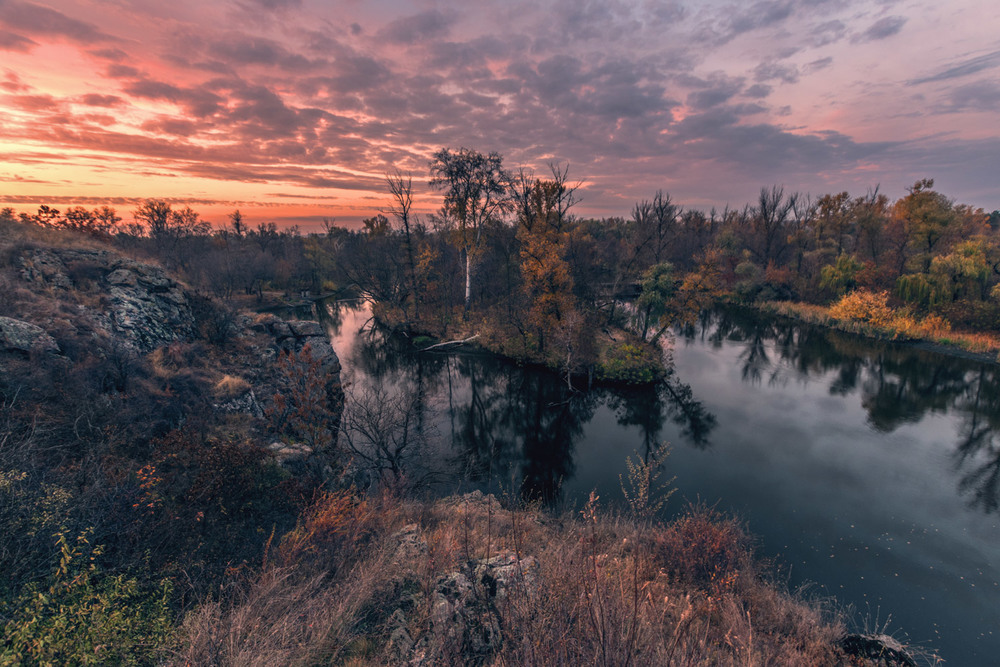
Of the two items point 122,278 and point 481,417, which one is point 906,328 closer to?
point 481,417

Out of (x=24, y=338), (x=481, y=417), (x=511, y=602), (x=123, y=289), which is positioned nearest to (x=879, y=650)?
(x=511, y=602)

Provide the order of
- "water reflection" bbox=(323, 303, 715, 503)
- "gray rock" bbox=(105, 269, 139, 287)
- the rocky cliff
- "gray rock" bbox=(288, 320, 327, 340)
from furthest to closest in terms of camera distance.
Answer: "gray rock" bbox=(288, 320, 327, 340) < "gray rock" bbox=(105, 269, 139, 287) < "water reflection" bbox=(323, 303, 715, 503) < the rocky cliff

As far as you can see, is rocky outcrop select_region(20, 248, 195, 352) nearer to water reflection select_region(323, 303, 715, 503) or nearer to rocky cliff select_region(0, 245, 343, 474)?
rocky cliff select_region(0, 245, 343, 474)

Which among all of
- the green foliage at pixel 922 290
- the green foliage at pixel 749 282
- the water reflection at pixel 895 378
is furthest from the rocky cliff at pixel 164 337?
the green foliage at pixel 749 282

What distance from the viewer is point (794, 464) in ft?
49.5

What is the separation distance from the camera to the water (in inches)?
399

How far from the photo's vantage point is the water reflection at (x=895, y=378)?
15.6m

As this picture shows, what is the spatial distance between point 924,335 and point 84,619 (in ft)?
152

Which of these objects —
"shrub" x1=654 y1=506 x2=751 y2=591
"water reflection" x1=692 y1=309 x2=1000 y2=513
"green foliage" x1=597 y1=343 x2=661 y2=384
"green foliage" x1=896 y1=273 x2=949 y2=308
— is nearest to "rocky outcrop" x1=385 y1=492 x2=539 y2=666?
"shrub" x1=654 y1=506 x2=751 y2=591

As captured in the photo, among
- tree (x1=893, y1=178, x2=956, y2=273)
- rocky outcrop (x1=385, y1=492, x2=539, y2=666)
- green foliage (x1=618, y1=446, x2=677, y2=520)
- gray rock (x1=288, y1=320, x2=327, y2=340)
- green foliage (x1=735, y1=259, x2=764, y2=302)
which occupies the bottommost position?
green foliage (x1=618, y1=446, x2=677, y2=520)

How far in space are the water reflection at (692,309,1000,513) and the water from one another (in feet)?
0.38

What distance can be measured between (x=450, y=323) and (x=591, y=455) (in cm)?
2081

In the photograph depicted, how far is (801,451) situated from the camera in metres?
16.0

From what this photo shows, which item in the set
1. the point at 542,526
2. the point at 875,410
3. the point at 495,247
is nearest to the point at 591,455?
the point at 542,526
